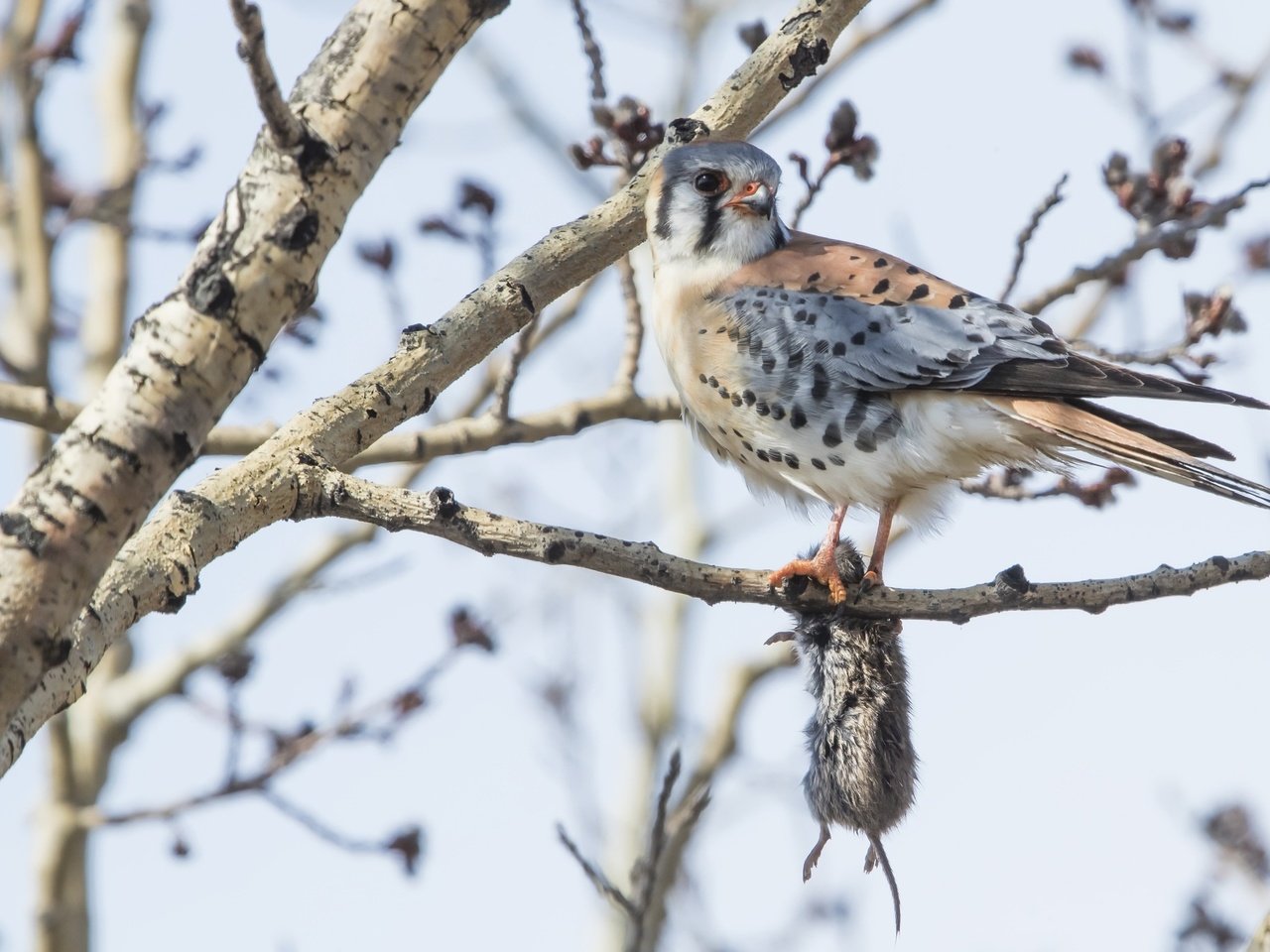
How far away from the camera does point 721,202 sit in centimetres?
453

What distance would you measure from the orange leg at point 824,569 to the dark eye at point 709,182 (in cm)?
131

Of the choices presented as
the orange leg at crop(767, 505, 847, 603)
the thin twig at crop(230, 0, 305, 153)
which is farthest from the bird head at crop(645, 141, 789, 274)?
the thin twig at crop(230, 0, 305, 153)

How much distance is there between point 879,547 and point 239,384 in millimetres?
2312

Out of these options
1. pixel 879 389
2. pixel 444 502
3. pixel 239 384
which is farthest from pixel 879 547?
pixel 239 384

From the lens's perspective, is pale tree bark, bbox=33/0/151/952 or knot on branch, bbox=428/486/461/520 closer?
knot on branch, bbox=428/486/461/520

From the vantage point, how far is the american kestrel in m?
3.78

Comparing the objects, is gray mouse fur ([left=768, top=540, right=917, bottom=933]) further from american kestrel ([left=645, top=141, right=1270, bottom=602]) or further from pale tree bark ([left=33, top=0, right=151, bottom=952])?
pale tree bark ([left=33, top=0, right=151, bottom=952])

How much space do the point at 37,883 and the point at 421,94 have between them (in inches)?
173

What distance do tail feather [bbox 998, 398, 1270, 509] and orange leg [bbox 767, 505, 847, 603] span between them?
2.07 ft

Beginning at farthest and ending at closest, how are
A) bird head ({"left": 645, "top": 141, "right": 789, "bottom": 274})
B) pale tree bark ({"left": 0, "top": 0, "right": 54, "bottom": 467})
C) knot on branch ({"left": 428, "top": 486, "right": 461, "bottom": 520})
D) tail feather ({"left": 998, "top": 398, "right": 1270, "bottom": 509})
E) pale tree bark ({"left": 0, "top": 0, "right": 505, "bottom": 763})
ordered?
pale tree bark ({"left": 0, "top": 0, "right": 54, "bottom": 467}), bird head ({"left": 645, "top": 141, "right": 789, "bottom": 274}), tail feather ({"left": 998, "top": 398, "right": 1270, "bottom": 509}), knot on branch ({"left": 428, "top": 486, "right": 461, "bottom": 520}), pale tree bark ({"left": 0, "top": 0, "right": 505, "bottom": 763})

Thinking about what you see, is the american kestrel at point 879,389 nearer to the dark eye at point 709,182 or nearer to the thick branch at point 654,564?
the dark eye at point 709,182

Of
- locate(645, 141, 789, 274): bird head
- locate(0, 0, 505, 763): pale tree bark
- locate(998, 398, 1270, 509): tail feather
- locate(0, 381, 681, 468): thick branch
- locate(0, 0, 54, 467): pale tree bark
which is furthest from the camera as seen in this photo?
locate(0, 0, 54, 467): pale tree bark

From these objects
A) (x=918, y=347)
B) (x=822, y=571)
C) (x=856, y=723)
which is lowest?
(x=856, y=723)

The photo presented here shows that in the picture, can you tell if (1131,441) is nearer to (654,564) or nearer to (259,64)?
(654,564)
